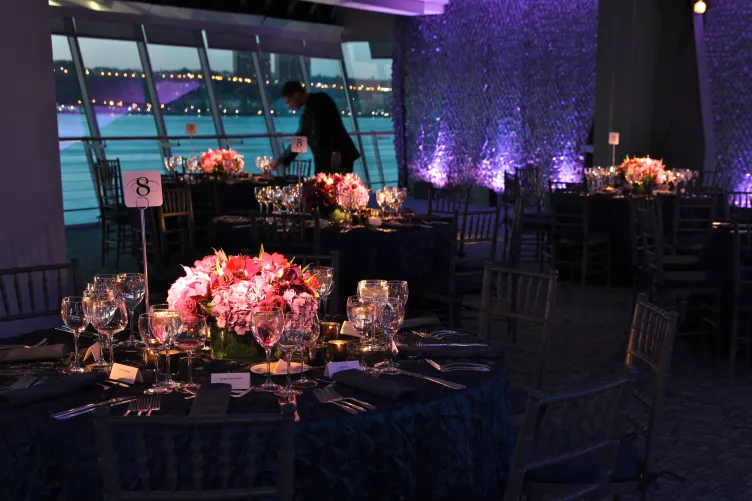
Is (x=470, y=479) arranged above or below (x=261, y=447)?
below

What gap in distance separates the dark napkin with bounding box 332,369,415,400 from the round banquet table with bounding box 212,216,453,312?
10.5ft

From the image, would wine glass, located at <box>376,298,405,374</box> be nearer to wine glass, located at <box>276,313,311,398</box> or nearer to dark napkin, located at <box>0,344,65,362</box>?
wine glass, located at <box>276,313,311,398</box>

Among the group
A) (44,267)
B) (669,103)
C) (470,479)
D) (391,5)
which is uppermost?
(391,5)

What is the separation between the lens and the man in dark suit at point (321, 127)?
7992mm

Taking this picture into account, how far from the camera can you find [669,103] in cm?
1201

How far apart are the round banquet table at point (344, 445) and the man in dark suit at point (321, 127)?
A: 218 inches

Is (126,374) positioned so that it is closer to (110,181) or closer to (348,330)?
(348,330)

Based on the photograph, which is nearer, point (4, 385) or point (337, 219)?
point (4, 385)

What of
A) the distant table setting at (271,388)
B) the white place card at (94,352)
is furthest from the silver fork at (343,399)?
the white place card at (94,352)

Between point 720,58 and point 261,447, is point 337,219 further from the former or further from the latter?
point 720,58

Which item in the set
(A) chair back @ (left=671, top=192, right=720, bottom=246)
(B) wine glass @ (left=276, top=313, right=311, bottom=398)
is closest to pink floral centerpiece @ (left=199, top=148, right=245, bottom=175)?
(A) chair back @ (left=671, top=192, right=720, bottom=246)

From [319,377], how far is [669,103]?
34.8 feet

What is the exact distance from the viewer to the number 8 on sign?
3153mm

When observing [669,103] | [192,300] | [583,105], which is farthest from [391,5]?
[192,300]
